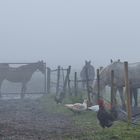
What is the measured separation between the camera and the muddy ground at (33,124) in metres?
13.0

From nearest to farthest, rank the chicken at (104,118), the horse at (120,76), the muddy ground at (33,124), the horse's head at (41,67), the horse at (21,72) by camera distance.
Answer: the muddy ground at (33,124) < the chicken at (104,118) < the horse at (120,76) < the horse at (21,72) < the horse's head at (41,67)

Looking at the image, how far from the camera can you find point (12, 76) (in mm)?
31938

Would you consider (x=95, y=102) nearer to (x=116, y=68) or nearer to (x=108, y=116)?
(x=116, y=68)

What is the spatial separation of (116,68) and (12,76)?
1186cm

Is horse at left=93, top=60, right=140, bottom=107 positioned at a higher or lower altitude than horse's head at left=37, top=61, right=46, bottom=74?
lower

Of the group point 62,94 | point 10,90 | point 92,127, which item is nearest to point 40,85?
point 10,90

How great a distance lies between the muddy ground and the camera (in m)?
13.0

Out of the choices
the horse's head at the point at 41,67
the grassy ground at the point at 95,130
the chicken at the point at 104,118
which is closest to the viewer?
the grassy ground at the point at 95,130

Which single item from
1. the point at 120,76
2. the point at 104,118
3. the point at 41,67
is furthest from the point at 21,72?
the point at 104,118

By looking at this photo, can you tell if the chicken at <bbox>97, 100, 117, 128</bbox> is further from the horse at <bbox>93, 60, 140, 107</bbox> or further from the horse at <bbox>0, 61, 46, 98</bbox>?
the horse at <bbox>0, 61, 46, 98</bbox>

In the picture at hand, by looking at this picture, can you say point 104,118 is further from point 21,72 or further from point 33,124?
point 21,72

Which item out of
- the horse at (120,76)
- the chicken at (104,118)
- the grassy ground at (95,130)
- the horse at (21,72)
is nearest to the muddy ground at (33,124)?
the grassy ground at (95,130)

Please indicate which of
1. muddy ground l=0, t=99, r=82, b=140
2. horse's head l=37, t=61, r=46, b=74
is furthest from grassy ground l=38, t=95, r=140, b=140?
horse's head l=37, t=61, r=46, b=74

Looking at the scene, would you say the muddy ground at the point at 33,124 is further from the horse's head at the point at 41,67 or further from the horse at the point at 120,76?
the horse's head at the point at 41,67
